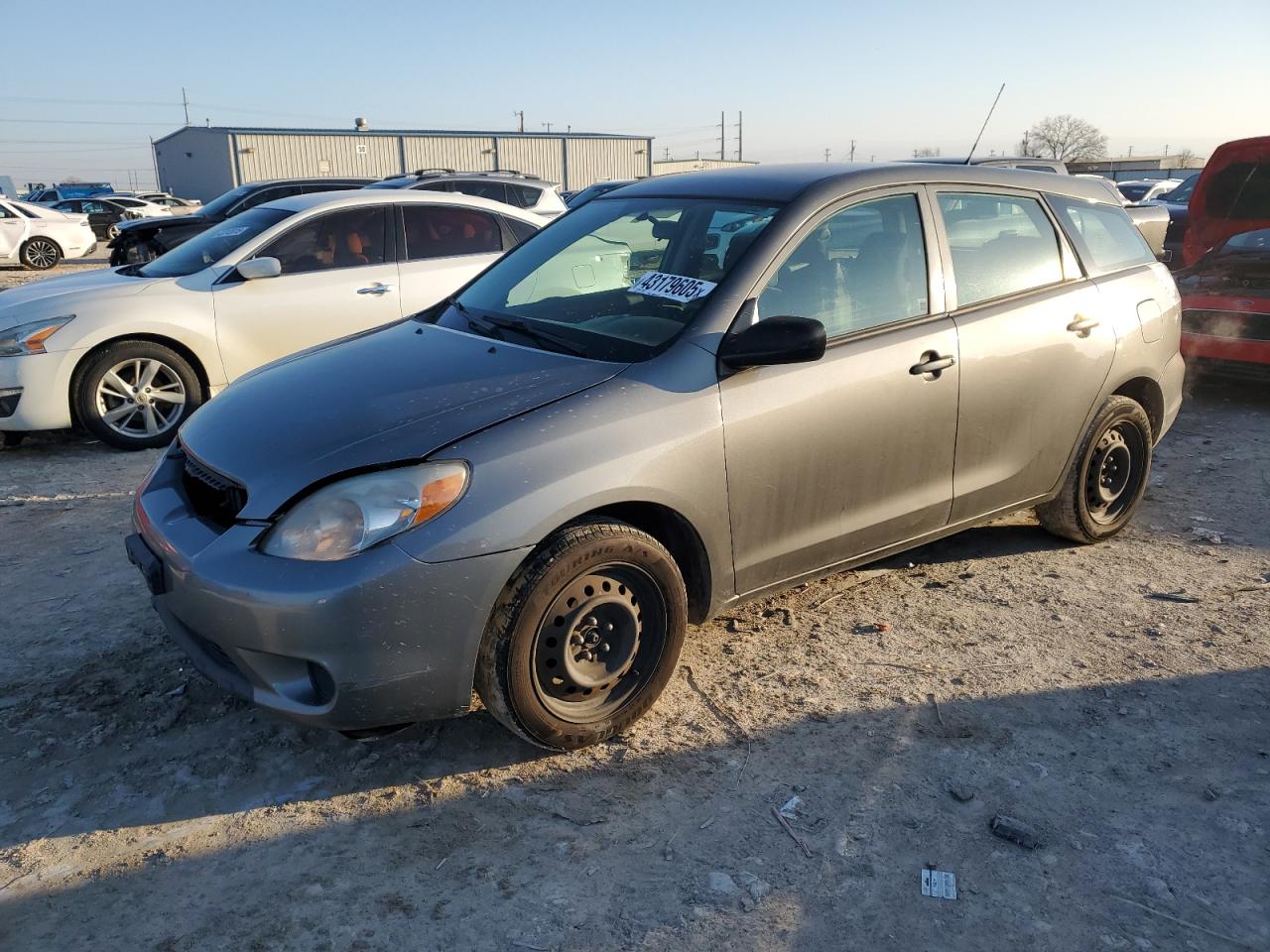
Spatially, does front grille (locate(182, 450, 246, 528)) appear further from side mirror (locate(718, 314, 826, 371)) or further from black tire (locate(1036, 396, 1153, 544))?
black tire (locate(1036, 396, 1153, 544))

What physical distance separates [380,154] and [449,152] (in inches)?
144

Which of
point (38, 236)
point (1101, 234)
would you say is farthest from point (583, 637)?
point (38, 236)

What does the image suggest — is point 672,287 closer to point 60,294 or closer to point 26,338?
point 26,338

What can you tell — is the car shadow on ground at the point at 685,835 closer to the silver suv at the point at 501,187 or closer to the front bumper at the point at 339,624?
the front bumper at the point at 339,624

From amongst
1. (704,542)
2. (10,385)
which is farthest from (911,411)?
(10,385)

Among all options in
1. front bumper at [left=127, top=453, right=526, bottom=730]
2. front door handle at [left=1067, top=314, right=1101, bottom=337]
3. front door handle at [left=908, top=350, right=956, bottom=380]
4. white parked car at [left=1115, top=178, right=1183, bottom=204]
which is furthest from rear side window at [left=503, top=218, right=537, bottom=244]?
white parked car at [left=1115, top=178, right=1183, bottom=204]

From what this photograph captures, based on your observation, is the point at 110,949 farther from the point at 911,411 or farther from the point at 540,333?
the point at 911,411

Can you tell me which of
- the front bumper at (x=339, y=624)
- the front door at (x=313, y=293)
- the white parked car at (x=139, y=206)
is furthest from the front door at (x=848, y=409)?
the white parked car at (x=139, y=206)

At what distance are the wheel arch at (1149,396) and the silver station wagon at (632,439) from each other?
12 centimetres

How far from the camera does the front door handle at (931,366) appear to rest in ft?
12.0

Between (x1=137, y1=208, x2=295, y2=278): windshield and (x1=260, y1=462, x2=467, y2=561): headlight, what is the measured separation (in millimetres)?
4883

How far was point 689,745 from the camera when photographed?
3166mm

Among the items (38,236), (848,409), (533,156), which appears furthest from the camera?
(533,156)

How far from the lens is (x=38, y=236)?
20141 millimetres
